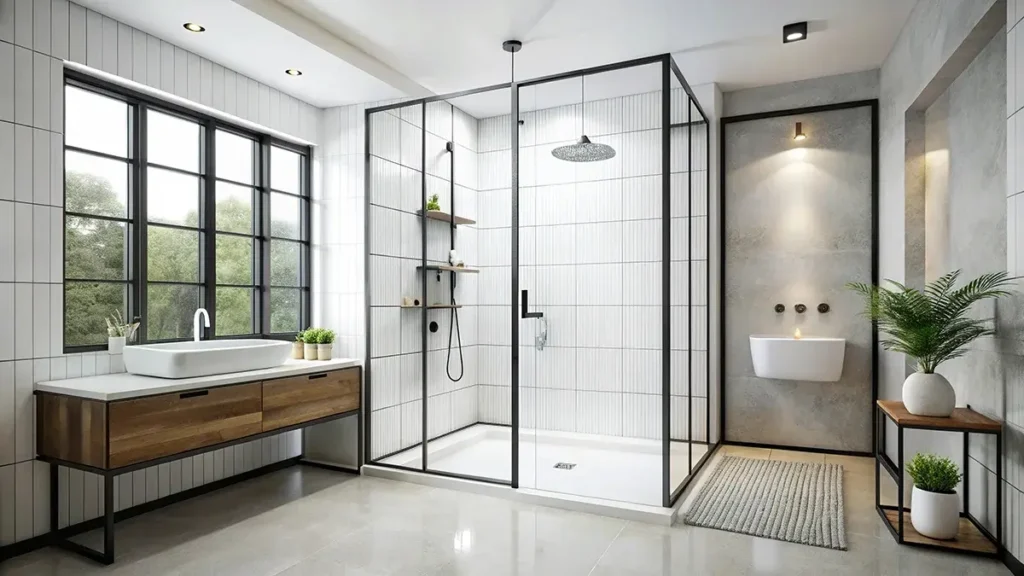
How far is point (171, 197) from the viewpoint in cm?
362

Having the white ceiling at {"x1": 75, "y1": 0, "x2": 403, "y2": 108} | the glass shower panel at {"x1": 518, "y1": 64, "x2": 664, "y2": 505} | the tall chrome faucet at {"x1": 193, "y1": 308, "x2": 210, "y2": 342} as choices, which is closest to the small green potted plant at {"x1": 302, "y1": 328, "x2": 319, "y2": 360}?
the tall chrome faucet at {"x1": 193, "y1": 308, "x2": 210, "y2": 342}

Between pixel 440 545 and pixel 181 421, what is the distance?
1378mm

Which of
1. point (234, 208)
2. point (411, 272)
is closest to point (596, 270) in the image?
point (411, 272)

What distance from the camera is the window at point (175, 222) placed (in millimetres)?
3176

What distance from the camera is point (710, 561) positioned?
2779mm

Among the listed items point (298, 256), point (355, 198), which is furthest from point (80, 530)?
point (355, 198)

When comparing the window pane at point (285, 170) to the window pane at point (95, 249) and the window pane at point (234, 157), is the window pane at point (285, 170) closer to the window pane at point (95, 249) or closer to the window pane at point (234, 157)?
the window pane at point (234, 157)

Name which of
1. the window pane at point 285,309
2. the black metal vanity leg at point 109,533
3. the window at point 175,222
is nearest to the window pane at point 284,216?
the window at point 175,222

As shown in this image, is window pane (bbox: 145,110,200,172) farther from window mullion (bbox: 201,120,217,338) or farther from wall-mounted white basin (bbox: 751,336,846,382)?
wall-mounted white basin (bbox: 751,336,846,382)

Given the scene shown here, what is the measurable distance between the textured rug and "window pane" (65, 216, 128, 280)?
330 centimetres

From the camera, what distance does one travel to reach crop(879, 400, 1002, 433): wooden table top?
2.66 metres

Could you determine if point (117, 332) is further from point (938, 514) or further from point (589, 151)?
point (938, 514)

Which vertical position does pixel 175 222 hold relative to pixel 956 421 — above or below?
above

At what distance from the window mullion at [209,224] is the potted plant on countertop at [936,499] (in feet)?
12.8
